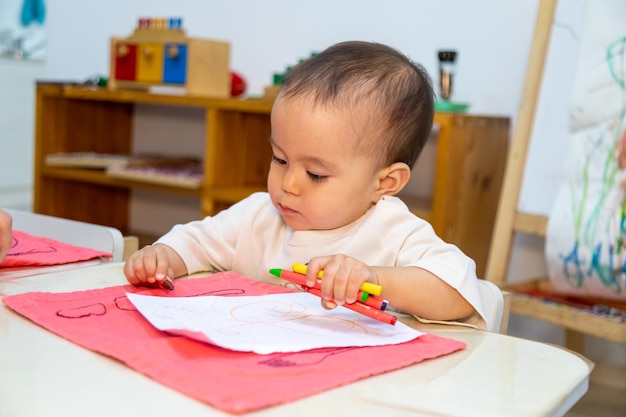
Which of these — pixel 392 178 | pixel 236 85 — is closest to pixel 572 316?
pixel 392 178

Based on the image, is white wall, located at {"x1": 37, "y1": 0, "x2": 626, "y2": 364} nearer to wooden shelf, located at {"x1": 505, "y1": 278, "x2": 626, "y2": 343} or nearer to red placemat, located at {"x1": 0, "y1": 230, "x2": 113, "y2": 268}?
wooden shelf, located at {"x1": 505, "y1": 278, "x2": 626, "y2": 343}

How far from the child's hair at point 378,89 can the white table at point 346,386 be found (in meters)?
0.31

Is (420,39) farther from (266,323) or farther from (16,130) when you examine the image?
(16,130)

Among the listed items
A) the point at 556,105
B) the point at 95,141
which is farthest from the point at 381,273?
the point at 95,141

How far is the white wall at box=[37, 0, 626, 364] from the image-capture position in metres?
1.86

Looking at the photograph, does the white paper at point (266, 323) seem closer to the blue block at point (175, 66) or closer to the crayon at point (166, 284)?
the crayon at point (166, 284)

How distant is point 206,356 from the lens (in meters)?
0.57

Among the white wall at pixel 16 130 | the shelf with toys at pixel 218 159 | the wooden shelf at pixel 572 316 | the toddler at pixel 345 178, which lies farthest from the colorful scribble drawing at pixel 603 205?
the white wall at pixel 16 130

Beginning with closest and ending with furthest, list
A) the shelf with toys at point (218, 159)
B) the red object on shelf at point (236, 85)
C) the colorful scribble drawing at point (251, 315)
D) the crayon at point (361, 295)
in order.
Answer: the colorful scribble drawing at point (251, 315)
the crayon at point (361, 295)
the shelf with toys at point (218, 159)
the red object on shelf at point (236, 85)

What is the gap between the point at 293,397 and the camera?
50 cm

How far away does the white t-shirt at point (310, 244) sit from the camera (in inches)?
32.0

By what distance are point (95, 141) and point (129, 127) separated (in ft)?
0.50

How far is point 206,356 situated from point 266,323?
Answer: 4.5 inches

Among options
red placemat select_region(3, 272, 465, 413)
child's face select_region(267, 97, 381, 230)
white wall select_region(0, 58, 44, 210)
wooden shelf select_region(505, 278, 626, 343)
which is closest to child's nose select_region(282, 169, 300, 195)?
child's face select_region(267, 97, 381, 230)
